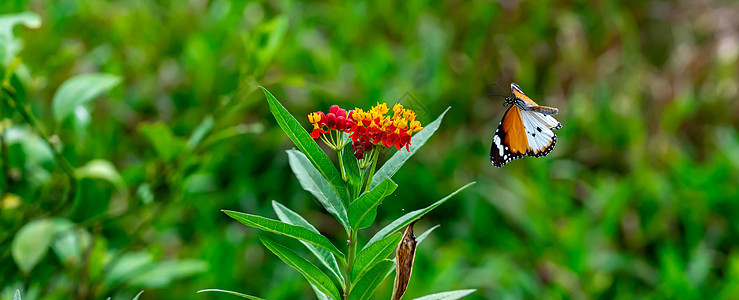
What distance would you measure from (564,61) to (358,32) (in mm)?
740

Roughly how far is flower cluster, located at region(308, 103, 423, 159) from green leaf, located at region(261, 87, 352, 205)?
1cm

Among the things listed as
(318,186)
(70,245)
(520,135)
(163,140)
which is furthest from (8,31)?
(520,135)

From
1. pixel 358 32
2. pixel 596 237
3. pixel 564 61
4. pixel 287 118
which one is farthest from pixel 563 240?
pixel 287 118

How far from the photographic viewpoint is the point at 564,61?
2143 mm

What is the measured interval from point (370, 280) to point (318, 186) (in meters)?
0.09

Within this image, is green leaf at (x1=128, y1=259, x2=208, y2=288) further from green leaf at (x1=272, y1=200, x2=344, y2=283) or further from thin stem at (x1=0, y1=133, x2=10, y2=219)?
green leaf at (x1=272, y1=200, x2=344, y2=283)

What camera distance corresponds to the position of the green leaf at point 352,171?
0.49m

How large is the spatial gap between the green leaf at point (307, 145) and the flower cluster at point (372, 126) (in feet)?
0.05

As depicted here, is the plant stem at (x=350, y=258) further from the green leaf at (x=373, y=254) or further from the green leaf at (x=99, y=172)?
the green leaf at (x=99, y=172)

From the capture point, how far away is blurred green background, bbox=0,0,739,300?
3.60ft

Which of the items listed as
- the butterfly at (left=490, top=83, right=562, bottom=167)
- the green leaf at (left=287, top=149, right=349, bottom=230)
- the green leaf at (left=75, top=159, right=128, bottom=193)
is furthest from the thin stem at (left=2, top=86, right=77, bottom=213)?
the butterfly at (left=490, top=83, right=562, bottom=167)

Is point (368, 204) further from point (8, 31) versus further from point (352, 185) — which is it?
point (8, 31)

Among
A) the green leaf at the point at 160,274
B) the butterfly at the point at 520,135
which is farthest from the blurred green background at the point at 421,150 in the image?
the butterfly at the point at 520,135

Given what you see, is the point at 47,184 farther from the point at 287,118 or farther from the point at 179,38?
the point at 179,38
